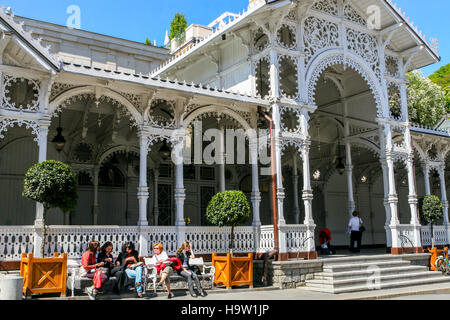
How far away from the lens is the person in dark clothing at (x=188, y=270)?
9.60m

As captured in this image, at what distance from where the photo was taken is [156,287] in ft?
32.7

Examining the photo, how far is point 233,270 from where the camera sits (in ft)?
34.9

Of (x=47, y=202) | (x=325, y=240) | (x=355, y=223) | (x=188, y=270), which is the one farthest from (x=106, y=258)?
(x=355, y=223)

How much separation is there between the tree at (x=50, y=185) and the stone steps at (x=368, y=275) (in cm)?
631

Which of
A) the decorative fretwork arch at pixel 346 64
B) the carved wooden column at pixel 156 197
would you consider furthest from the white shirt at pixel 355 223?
the carved wooden column at pixel 156 197

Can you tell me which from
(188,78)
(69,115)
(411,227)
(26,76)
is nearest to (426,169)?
(411,227)

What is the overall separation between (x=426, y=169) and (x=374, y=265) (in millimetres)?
6038

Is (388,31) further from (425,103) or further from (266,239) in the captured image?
(425,103)

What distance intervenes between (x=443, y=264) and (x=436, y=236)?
2.41 metres

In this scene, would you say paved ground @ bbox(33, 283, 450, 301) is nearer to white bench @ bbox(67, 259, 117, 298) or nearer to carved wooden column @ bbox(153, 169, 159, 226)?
white bench @ bbox(67, 259, 117, 298)

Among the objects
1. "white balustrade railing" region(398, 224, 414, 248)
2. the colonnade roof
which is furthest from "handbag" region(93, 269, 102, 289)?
"white balustrade railing" region(398, 224, 414, 248)

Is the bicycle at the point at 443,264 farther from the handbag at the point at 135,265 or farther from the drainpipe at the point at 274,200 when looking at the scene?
the handbag at the point at 135,265

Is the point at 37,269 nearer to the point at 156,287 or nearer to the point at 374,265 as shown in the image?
the point at 156,287

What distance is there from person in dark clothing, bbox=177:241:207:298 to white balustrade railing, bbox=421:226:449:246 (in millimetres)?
9424
